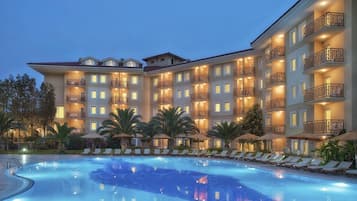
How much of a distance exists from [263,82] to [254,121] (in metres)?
4.01

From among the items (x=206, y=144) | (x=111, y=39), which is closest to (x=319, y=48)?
(x=206, y=144)

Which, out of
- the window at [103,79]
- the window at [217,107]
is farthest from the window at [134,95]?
the window at [217,107]

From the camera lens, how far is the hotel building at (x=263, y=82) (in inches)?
1085

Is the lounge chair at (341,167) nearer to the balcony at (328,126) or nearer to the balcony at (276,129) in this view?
the balcony at (328,126)

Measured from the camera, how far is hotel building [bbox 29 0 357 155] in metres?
27.6

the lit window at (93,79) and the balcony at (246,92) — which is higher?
the lit window at (93,79)

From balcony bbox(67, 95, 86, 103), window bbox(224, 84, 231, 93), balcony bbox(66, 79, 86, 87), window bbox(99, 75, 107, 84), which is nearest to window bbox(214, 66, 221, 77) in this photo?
window bbox(224, 84, 231, 93)

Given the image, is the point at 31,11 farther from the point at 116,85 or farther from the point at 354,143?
the point at 354,143

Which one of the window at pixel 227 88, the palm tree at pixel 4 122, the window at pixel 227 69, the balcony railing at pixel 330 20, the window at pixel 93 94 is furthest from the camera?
the window at pixel 93 94

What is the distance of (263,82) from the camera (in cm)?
4184

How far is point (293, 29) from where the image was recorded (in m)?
34.7

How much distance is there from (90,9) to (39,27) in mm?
23142

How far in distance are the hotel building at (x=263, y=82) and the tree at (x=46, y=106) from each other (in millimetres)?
3277

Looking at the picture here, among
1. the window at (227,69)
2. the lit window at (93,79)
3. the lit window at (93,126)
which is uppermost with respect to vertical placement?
the window at (227,69)
